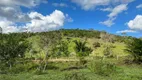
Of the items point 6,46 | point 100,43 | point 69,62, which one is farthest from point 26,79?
point 100,43

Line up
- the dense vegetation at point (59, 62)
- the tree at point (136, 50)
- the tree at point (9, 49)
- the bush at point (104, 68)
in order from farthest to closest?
the tree at point (136, 50), the tree at point (9, 49), the dense vegetation at point (59, 62), the bush at point (104, 68)

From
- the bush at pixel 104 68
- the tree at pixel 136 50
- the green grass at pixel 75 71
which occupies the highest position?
the tree at pixel 136 50

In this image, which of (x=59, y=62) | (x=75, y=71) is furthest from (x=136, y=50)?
(x=75, y=71)

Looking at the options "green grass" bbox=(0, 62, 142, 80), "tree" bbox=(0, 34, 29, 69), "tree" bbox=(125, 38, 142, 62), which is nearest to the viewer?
"green grass" bbox=(0, 62, 142, 80)

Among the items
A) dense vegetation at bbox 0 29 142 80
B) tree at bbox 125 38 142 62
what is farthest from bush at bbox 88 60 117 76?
tree at bbox 125 38 142 62

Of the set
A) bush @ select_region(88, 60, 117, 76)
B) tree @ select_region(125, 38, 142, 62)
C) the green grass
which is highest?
tree @ select_region(125, 38, 142, 62)

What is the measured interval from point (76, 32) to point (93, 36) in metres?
8.26

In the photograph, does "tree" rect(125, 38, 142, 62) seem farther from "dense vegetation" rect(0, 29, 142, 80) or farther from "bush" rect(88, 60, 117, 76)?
"bush" rect(88, 60, 117, 76)

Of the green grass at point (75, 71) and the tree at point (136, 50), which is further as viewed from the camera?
the tree at point (136, 50)

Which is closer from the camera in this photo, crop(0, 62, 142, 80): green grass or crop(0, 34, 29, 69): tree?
crop(0, 62, 142, 80): green grass

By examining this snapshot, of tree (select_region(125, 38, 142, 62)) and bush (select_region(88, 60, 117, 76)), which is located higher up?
tree (select_region(125, 38, 142, 62))

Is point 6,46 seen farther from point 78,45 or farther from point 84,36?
point 84,36

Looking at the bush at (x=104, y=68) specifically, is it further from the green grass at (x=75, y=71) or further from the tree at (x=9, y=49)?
the tree at (x=9, y=49)

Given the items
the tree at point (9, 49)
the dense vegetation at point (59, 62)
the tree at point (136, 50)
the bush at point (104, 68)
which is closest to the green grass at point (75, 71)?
the dense vegetation at point (59, 62)
